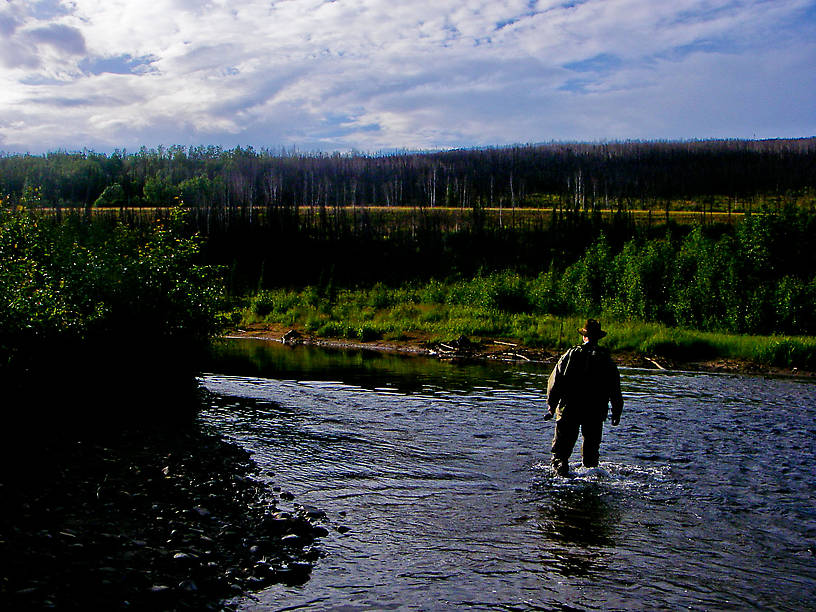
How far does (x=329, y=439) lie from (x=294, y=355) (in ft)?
87.5

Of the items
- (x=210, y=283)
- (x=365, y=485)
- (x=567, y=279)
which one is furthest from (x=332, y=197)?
(x=365, y=485)

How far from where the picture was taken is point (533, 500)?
486 inches

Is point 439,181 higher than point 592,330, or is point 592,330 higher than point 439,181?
point 439,181

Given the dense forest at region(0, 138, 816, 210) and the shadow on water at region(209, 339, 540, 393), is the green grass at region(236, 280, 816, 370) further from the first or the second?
the dense forest at region(0, 138, 816, 210)

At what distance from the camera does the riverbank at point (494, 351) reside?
3650 cm

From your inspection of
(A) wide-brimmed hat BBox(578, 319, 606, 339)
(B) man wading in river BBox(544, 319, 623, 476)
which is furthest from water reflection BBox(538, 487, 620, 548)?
(A) wide-brimmed hat BBox(578, 319, 606, 339)

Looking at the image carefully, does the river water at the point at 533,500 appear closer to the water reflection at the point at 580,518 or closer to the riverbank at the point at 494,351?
the water reflection at the point at 580,518

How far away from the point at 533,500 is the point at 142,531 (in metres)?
6.46

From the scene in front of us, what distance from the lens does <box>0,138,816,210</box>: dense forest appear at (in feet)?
543

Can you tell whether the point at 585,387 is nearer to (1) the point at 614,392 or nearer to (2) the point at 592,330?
(1) the point at 614,392

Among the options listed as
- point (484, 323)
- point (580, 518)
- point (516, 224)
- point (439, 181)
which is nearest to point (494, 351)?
point (484, 323)

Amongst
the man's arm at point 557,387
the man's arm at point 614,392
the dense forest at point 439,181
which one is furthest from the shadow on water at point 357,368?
the dense forest at point 439,181

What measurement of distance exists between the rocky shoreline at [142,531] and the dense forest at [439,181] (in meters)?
147

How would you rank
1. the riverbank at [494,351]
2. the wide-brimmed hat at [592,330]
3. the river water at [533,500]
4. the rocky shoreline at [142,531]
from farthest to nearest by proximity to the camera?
the riverbank at [494,351]
the wide-brimmed hat at [592,330]
the river water at [533,500]
the rocky shoreline at [142,531]
